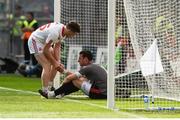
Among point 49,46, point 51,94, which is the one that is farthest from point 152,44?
point 51,94

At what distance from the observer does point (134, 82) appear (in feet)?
47.0

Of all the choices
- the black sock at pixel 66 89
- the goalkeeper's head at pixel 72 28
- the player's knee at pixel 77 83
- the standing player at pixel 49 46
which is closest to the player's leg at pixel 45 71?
the standing player at pixel 49 46

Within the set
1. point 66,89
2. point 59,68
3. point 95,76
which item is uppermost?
point 59,68

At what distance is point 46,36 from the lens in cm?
1623

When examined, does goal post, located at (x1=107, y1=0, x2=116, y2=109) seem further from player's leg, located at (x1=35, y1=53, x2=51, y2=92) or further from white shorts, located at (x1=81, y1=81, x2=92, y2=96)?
player's leg, located at (x1=35, y1=53, x2=51, y2=92)

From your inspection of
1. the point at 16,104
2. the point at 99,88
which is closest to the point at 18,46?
the point at 99,88

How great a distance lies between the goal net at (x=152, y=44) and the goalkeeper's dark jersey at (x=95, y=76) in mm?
1931

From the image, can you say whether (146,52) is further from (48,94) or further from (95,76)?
(48,94)

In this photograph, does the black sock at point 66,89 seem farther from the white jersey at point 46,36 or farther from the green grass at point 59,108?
the white jersey at point 46,36

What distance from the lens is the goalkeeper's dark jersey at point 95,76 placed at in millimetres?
16266

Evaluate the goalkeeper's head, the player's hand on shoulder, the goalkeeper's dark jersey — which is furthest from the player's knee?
the goalkeeper's head

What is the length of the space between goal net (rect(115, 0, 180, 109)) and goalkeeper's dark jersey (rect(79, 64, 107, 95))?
1931 millimetres

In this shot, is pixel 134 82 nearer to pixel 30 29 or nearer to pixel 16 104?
pixel 16 104

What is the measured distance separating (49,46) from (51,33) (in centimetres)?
26
